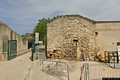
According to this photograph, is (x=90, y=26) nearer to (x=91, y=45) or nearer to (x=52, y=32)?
(x=91, y=45)

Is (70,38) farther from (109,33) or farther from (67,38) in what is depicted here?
(109,33)

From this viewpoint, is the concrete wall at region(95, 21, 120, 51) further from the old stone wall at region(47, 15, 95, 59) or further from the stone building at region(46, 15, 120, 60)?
the old stone wall at region(47, 15, 95, 59)

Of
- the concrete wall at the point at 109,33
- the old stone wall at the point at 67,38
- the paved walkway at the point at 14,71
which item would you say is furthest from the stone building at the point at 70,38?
the paved walkway at the point at 14,71

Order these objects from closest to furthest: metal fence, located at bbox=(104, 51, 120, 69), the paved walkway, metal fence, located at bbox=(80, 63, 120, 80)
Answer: metal fence, located at bbox=(80, 63, 120, 80) → the paved walkway → metal fence, located at bbox=(104, 51, 120, 69)

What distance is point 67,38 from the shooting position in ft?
41.5

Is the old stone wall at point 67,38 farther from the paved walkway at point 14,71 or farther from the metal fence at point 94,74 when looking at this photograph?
the metal fence at point 94,74

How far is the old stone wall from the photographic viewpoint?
496 inches

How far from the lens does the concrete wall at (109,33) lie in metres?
13.3

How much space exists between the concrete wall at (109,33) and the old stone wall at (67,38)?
1.89m

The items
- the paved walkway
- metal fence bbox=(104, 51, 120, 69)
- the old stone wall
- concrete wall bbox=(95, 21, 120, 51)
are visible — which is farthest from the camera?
concrete wall bbox=(95, 21, 120, 51)

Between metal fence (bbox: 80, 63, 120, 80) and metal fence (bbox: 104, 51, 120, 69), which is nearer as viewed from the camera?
metal fence (bbox: 80, 63, 120, 80)

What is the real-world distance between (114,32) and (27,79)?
11230 millimetres

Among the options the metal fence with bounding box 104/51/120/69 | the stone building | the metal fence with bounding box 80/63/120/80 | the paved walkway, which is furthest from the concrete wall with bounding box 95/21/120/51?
the paved walkway

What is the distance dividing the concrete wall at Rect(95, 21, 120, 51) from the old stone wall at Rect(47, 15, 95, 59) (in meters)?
1.89
